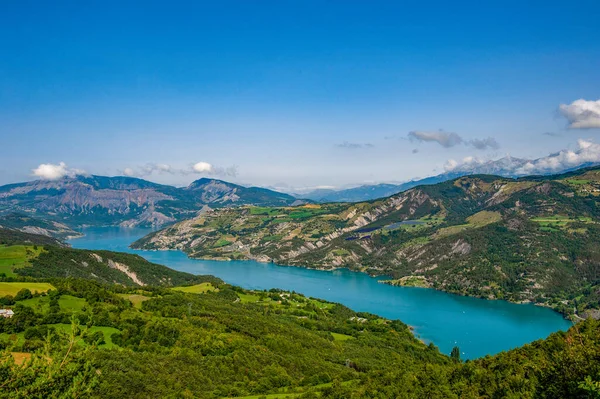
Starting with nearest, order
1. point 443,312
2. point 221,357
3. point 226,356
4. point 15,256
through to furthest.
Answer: point 221,357
point 226,356
point 15,256
point 443,312

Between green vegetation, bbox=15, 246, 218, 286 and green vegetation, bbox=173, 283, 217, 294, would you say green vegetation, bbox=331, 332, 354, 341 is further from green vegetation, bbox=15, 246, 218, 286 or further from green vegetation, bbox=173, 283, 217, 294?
green vegetation, bbox=15, 246, 218, 286

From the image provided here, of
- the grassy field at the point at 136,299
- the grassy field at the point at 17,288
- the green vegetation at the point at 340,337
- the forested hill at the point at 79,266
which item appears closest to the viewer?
the grassy field at the point at 17,288

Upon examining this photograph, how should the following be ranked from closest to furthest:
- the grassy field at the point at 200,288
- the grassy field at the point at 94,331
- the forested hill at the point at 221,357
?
the forested hill at the point at 221,357
the grassy field at the point at 94,331
the grassy field at the point at 200,288

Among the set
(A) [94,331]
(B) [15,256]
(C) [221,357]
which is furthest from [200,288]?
(C) [221,357]

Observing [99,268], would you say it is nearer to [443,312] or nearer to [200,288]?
[200,288]

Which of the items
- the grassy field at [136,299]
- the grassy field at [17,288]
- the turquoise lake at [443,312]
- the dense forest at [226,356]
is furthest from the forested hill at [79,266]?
the turquoise lake at [443,312]

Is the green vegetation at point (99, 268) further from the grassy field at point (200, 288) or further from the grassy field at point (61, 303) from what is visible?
the grassy field at point (61, 303)

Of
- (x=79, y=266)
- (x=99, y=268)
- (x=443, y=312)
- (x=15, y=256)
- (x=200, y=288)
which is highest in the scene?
(x=15, y=256)
